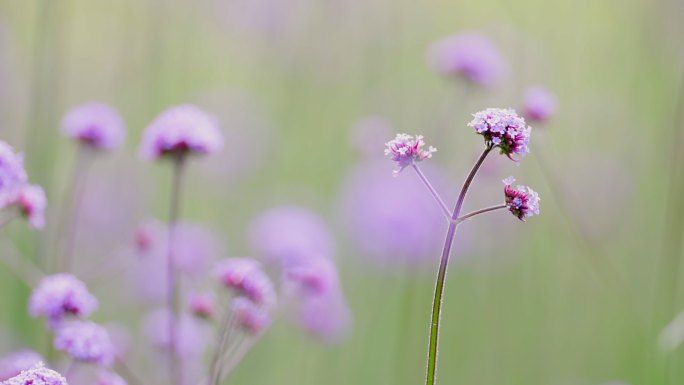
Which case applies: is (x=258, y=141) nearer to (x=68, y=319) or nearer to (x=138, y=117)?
(x=138, y=117)

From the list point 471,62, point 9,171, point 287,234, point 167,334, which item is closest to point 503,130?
point 9,171

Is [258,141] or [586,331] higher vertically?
[258,141]

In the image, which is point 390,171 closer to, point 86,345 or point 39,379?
point 86,345

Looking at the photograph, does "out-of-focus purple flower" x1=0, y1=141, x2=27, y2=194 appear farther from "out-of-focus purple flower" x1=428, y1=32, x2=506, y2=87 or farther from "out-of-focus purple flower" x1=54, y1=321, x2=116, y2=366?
"out-of-focus purple flower" x1=428, y1=32, x2=506, y2=87

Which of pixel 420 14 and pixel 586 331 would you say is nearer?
pixel 586 331

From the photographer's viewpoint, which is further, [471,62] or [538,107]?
[471,62]

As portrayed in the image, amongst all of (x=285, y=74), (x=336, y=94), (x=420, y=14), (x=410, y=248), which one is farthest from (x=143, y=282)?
(x=420, y=14)
